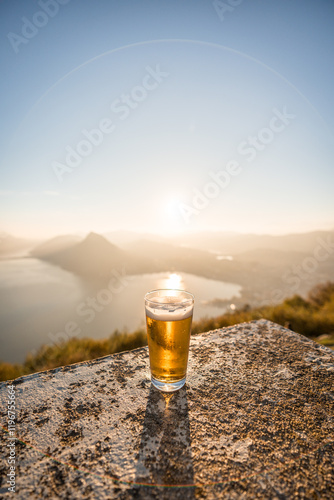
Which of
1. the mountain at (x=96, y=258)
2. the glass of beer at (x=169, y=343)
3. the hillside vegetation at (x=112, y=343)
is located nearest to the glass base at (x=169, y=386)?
the glass of beer at (x=169, y=343)

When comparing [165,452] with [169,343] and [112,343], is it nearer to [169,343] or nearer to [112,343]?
[169,343]

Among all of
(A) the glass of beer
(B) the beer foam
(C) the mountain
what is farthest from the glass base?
(C) the mountain

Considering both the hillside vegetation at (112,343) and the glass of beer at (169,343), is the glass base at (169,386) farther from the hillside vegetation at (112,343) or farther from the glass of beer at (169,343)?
the hillside vegetation at (112,343)

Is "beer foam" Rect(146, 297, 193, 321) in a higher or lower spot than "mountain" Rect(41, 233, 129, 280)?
higher

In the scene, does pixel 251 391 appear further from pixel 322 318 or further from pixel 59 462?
pixel 322 318

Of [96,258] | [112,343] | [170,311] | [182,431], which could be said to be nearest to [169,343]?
[170,311]

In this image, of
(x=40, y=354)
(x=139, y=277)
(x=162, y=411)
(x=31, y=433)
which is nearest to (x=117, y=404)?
(x=162, y=411)

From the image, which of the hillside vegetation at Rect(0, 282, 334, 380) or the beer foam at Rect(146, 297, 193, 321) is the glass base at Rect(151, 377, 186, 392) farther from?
the hillside vegetation at Rect(0, 282, 334, 380)
